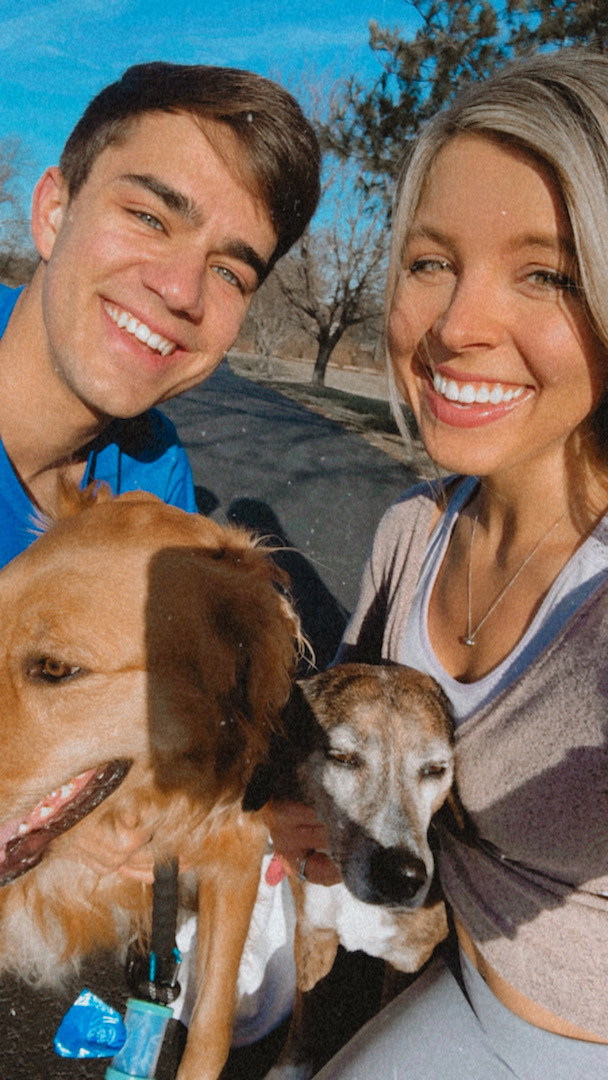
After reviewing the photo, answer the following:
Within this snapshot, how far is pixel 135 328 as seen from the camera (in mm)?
2027

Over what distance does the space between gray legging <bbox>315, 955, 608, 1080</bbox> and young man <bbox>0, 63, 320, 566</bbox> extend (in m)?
1.75

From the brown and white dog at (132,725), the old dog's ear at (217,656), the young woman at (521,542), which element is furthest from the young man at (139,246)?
the old dog's ear at (217,656)

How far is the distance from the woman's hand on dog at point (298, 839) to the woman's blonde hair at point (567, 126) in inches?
64.7

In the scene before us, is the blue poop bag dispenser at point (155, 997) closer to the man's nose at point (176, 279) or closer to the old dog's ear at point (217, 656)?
the old dog's ear at point (217, 656)

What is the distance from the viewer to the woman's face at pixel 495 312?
1.41m

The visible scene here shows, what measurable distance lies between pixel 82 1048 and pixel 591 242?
270 cm

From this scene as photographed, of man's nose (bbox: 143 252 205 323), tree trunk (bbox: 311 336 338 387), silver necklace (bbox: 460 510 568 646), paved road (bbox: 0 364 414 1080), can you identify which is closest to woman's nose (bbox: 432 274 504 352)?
silver necklace (bbox: 460 510 568 646)

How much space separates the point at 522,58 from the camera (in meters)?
1.63

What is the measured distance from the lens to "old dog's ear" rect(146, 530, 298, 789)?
65.5 inches

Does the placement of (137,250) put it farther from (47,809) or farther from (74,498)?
(47,809)

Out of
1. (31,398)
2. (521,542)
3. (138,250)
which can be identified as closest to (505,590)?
(521,542)

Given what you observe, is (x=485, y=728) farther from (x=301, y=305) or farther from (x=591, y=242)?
(x=301, y=305)

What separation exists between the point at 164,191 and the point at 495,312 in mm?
1049

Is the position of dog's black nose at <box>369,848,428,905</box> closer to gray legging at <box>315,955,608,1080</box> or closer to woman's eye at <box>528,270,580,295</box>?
gray legging at <box>315,955,608,1080</box>
